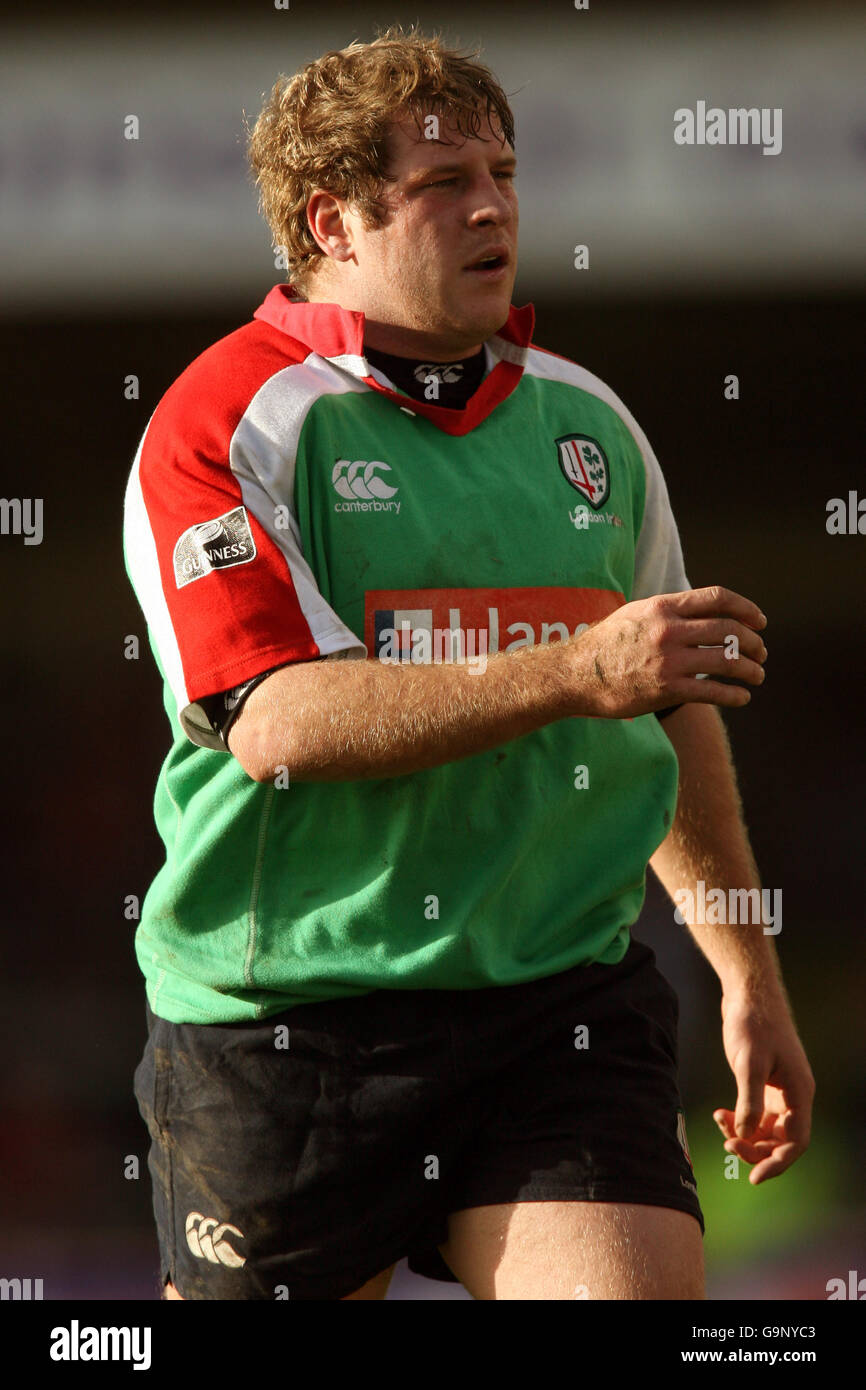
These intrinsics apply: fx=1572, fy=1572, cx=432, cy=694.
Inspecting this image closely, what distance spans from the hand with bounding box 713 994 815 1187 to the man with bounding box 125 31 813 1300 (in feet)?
0.56

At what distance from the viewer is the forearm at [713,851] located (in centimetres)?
225

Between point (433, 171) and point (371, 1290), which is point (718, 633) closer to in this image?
point (433, 171)

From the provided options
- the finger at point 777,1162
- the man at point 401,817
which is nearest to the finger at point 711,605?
the man at point 401,817

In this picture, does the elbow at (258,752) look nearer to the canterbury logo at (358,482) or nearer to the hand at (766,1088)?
the canterbury logo at (358,482)

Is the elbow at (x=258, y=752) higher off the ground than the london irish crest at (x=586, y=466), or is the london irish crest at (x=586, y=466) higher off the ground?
the london irish crest at (x=586, y=466)

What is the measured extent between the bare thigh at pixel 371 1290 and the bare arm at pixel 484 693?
25.7 inches

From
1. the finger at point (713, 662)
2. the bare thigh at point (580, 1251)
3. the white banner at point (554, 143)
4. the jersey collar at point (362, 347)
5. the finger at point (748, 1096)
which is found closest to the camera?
the finger at point (713, 662)

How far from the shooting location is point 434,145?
6.93 ft

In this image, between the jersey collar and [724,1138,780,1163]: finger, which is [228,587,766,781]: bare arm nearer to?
the jersey collar

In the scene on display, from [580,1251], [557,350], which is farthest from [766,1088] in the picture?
[557,350]

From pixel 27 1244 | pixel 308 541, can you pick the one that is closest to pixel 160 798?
pixel 308 541

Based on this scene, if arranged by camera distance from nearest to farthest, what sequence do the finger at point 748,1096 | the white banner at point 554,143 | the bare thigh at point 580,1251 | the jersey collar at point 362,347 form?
the bare thigh at point 580,1251, the jersey collar at point 362,347, the finger at point 748,1096, the white banner at point 554,143

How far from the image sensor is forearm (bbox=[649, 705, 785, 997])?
225 centimetres

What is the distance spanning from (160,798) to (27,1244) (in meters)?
2.81
